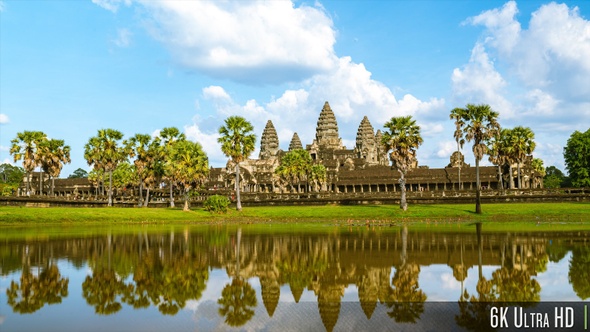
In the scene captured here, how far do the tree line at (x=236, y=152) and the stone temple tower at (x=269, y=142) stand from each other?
87434mm

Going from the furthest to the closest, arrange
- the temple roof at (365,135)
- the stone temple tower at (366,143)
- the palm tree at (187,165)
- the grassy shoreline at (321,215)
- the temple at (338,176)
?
the temple roof at (365,135)
the stone temple tower at (366,143)
the temple at (338,176)
the palm tree at (187,165)
the grassy shoreline at (321,215)

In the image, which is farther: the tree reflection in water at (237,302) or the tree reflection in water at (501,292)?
the tree reflection in water at (237,302)

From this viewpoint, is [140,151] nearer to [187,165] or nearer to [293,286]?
[187,165]

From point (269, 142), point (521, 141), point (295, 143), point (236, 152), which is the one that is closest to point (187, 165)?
point (236, 152)

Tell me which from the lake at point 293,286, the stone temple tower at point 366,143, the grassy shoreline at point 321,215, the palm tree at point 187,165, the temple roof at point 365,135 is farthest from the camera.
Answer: the temple roof at point 365,135

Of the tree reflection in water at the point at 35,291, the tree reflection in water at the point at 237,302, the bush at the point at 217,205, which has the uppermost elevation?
the bush at the point at 217,205

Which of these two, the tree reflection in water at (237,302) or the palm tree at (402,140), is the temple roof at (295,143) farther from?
the tree reflection in water at (237,302)

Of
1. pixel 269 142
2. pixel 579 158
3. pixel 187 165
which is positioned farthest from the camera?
pixel 269 142

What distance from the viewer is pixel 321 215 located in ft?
189

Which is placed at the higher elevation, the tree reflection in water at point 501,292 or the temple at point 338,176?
the temple at point 338,176

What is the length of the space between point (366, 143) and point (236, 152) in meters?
112

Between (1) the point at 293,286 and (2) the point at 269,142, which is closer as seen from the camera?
(1) the point at 293,286

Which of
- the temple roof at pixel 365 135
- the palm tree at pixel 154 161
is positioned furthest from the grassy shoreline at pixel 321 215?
the temple roof at pixel 365 135

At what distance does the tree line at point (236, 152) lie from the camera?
5900 centimetres
